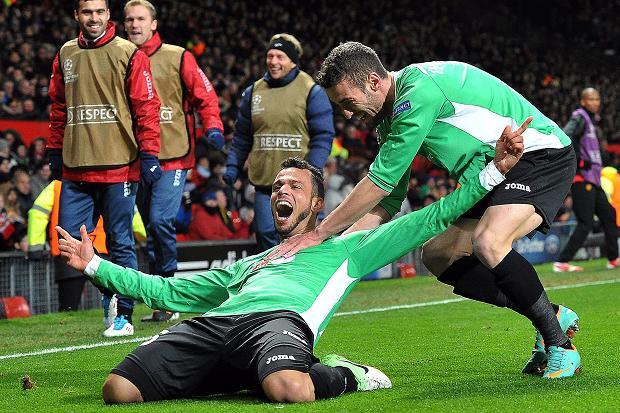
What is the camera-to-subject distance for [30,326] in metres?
9.39

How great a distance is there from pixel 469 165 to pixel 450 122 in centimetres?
25

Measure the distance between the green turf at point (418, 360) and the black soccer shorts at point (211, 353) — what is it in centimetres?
10

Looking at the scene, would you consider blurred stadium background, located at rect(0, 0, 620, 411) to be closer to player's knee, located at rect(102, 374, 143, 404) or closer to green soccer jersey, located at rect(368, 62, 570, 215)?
player's knee, located at rect(102, 374, 143, 404)

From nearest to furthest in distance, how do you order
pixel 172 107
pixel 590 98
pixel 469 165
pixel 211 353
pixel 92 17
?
pixel 211 353
pixel 469 165
pixel 92 17
pixel 172 107
pixel 590 98

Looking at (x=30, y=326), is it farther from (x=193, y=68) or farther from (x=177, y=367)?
(x=177, y=367)

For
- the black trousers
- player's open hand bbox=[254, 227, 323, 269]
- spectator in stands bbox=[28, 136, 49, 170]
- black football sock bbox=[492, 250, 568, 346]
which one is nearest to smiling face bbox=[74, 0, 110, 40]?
player's open hand bbox=[254, 227, 323, 269]

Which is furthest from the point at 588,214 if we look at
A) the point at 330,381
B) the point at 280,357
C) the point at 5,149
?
the point at 280,357

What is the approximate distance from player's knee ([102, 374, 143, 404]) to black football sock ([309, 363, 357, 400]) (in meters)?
0.80

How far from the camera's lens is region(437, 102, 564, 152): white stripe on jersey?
5.45 m

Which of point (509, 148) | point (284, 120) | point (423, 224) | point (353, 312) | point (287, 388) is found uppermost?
point (509, 148)

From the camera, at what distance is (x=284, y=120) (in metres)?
9.63

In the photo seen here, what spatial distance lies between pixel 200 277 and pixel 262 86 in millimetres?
4562

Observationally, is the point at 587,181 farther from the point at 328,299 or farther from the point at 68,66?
the point at 328,299

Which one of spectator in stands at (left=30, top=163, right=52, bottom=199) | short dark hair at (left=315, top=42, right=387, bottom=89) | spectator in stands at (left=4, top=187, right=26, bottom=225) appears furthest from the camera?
spectator in stands at (left=30, top=163, right=52, bottom=199)
